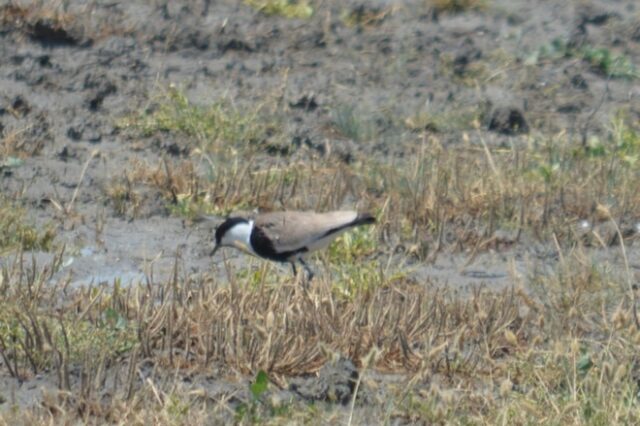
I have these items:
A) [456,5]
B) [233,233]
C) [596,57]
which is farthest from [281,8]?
[233,233]

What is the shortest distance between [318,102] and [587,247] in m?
2.56

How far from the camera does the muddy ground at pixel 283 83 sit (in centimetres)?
902

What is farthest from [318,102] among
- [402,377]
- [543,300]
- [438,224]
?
[402,377]

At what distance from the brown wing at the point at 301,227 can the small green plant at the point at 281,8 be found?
4012 millimetres

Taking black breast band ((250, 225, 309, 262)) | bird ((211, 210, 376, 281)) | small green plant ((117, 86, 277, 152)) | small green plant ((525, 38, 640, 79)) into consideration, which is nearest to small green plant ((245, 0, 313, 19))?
small green plant ((525, 38, 640, 79))

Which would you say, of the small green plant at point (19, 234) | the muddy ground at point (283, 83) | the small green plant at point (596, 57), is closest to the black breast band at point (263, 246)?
the muddy ground at point (283, 83)

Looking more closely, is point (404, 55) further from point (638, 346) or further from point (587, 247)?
point (638, 346)

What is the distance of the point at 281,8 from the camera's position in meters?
12.2

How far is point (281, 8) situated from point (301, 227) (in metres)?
4.26

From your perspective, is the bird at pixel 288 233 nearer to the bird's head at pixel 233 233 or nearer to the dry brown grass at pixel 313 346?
the bird's head at pixel 233 233

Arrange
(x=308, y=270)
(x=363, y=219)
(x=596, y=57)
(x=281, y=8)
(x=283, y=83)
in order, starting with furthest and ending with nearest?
(x=281, y=8) < (x=596, y=57) < (x=283, y=83) < (x=308, y=270) < (x=363, y=219)

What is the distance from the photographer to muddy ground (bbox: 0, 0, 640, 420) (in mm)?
9016

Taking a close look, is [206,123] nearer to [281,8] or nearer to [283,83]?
[283,83]

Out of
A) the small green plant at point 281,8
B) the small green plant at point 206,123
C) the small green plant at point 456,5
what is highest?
the small green plant at point 206,123
